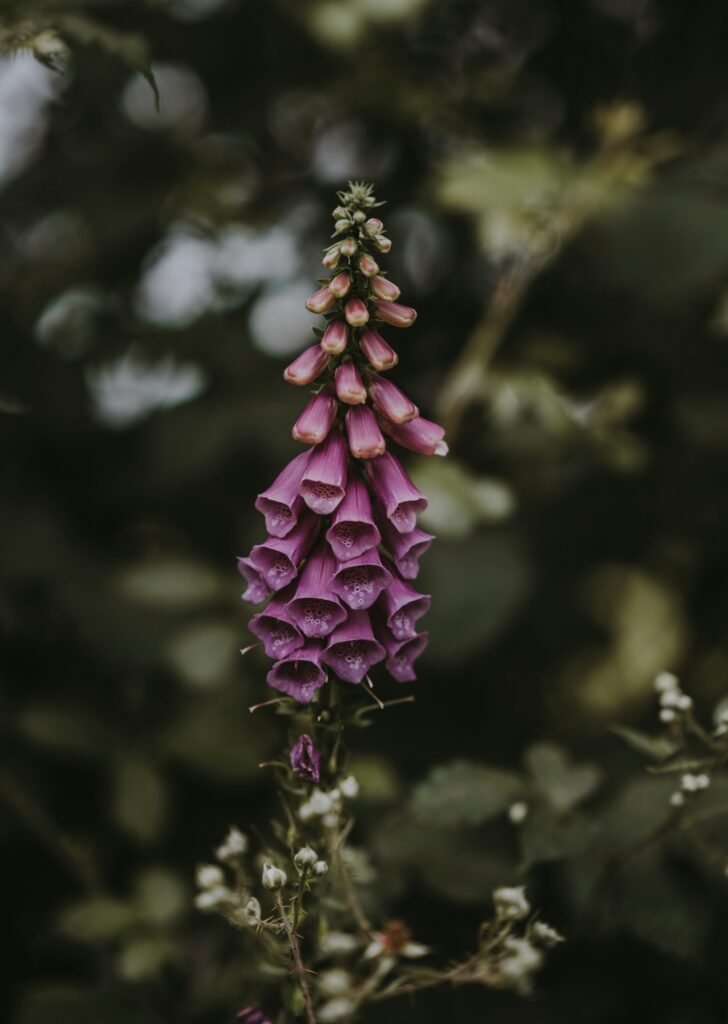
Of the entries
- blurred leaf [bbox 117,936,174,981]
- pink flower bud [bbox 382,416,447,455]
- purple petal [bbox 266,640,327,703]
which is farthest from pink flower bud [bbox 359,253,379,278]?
blurred leaf [bbox 117,936,174,981]

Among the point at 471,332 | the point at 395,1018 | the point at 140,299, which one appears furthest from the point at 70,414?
the point at 395,1018

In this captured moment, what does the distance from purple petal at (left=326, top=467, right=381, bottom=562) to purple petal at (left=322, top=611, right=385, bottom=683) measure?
0.09 metres

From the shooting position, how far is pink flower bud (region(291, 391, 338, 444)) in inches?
47.2

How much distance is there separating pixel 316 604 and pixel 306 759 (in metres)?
0.20

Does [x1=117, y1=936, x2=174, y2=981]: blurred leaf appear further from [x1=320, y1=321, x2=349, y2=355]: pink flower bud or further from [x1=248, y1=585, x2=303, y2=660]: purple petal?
[x1=320, y1=321, x2=349, y2=355]: pink flower bud

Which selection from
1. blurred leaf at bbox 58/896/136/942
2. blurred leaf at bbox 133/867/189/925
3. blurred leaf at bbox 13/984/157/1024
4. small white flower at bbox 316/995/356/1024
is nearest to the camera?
small white flower at bbox 316/995/356/1024

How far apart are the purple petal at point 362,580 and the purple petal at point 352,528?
11mm

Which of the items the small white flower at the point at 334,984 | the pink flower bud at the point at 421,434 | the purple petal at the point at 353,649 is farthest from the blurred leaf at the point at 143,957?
the pink flower bud at the point at 421,434

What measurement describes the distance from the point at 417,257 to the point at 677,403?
3.43 feet

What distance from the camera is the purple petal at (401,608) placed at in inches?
49.7

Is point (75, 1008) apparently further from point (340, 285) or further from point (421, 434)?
point (340, 285)

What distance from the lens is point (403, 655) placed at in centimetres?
133

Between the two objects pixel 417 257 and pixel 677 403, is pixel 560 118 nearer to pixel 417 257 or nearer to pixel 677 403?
pixel 417 257

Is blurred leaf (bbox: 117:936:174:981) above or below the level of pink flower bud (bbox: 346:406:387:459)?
below
